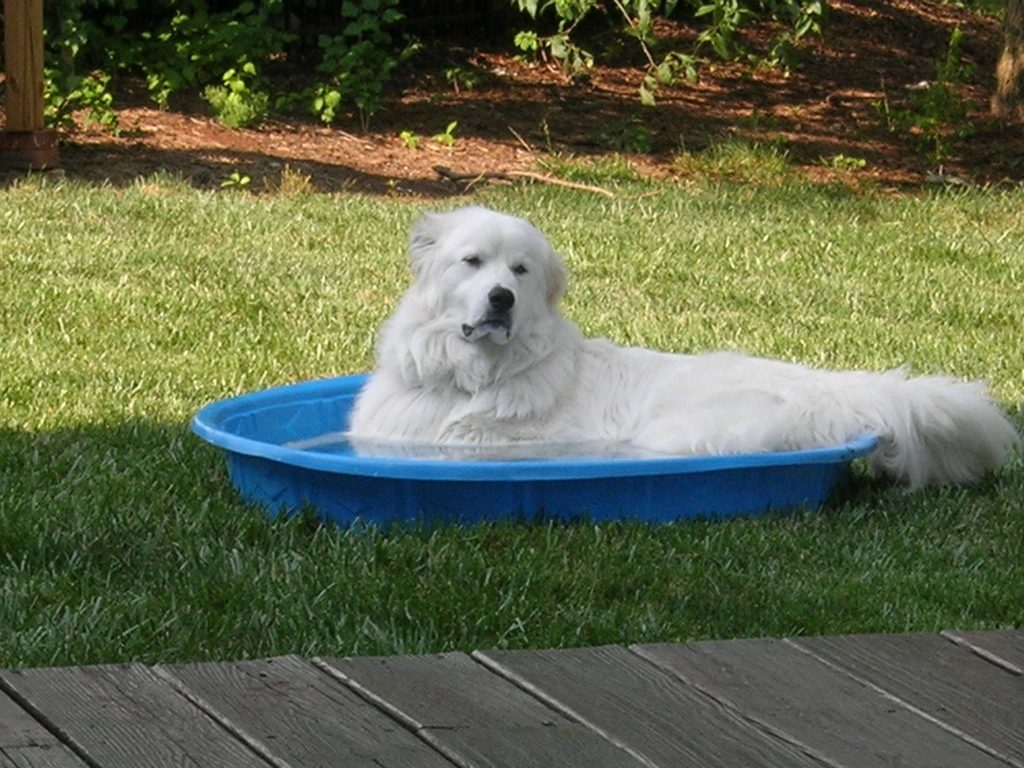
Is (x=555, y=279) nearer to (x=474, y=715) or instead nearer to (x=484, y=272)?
(x=484, y=272)

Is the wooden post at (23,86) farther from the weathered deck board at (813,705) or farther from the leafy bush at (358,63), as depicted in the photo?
the weathered deck board at (813,705)

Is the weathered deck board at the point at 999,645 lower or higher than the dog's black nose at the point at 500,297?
lower

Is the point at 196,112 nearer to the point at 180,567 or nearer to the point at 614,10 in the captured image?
the point at 614,10

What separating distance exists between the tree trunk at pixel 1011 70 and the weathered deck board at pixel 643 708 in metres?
12.7

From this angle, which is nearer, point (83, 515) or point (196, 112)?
point (83, 515)

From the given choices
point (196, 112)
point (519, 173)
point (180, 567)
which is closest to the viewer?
point (180, 567)

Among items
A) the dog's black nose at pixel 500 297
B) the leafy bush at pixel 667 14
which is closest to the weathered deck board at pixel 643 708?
the dog's black nose at pixel 500 297

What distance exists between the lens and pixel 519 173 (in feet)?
41.1

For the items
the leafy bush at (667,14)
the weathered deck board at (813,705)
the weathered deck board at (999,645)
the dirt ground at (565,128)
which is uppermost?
the leafy bush at (667,14)

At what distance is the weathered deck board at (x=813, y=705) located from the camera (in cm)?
261

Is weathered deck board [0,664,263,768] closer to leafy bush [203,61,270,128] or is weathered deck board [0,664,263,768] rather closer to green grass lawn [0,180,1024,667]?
green grass lawn [0,180,1024,667]

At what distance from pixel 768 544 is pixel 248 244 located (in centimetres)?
523

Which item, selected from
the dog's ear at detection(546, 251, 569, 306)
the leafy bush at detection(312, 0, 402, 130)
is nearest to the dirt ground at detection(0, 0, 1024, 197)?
the leafy bush at detection(312, 0, 402, 130)

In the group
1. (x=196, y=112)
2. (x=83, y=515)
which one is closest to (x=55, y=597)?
(x=83, y=515)
